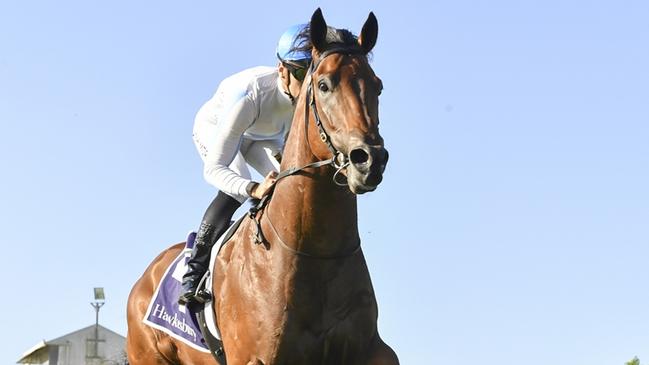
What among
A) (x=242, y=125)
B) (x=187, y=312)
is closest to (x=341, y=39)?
(x=242, y=125)

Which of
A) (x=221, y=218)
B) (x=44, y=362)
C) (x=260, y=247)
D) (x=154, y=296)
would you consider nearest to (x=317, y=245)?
(x=260, y=247)

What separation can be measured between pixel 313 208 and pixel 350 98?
85 centimetres

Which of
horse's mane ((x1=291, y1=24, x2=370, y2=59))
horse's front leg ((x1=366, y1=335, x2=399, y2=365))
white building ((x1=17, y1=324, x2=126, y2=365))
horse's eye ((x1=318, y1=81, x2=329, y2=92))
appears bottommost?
horse's front leg ((x1=366, y1=335, x2=399, y2=365))

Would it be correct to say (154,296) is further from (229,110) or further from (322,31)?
(322,31)

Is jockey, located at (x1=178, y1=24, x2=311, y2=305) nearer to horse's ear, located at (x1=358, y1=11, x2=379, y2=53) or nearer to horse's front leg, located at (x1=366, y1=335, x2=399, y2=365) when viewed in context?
horse's ear, located at (x1=358, y1=11, x2=379, y2=53)

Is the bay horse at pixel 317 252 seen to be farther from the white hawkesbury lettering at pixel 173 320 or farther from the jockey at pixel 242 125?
the white hawkesbury lettering at pixel 173 320

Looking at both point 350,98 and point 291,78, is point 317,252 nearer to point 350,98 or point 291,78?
point 350,98

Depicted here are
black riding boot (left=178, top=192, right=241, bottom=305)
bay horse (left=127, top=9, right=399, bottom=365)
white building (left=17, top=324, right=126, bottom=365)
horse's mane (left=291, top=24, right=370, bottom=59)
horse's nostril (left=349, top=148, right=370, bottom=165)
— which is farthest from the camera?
white building (left=17, top=324, right=126, bottom=365)

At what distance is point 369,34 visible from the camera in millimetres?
8922

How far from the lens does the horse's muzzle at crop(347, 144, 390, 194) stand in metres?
7.82

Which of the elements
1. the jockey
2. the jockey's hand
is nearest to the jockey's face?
the jockey

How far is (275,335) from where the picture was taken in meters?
8.72

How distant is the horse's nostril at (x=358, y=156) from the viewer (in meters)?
7.95

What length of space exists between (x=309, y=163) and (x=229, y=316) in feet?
4.13
